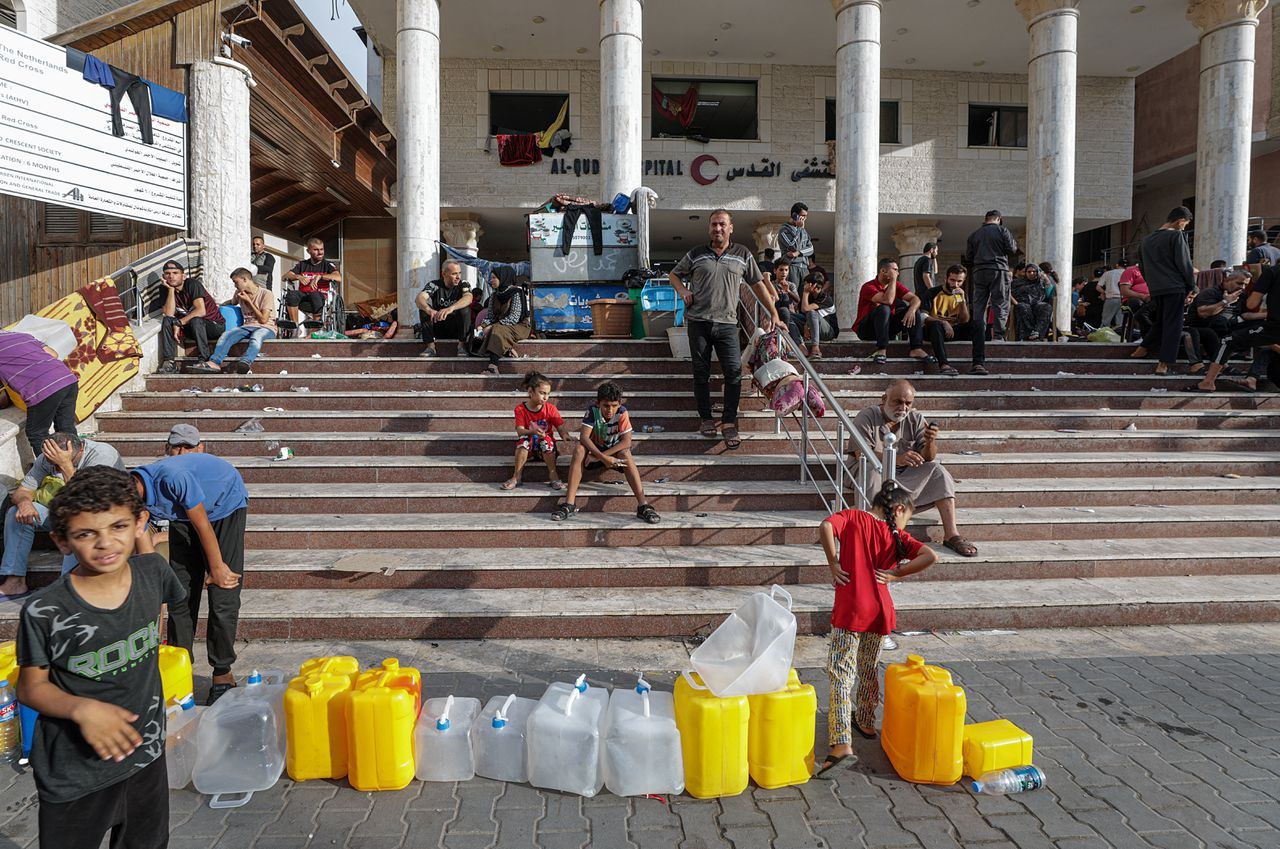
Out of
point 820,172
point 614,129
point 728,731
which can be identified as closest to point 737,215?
point 820,172

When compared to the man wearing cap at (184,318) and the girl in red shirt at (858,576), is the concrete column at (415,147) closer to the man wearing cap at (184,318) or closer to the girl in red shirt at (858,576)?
the man wearing cap at (184,318)

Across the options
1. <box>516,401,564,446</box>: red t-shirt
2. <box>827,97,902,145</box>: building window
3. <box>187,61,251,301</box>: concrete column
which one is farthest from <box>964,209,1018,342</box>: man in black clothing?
<box>187,61,251,301</box>: concrete column

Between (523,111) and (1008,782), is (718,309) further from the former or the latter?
(523,111)

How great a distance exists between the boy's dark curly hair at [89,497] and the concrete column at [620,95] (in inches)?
436

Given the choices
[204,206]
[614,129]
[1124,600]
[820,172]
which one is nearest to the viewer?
[1124,600]

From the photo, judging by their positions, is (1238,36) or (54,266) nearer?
(54,266)

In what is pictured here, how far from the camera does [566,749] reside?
127 inches

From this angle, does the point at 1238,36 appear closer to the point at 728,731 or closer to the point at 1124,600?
the point at 1124,600

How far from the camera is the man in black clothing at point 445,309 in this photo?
9586 mm

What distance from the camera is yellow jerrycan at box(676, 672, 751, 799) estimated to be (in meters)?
3.18

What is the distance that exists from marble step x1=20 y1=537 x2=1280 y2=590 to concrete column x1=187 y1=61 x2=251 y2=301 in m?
7.05

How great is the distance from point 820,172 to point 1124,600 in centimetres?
1586

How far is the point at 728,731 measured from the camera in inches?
126

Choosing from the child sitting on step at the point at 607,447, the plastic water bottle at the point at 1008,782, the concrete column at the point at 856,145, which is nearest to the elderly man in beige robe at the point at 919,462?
the child sitting on step at the point at 607,447
